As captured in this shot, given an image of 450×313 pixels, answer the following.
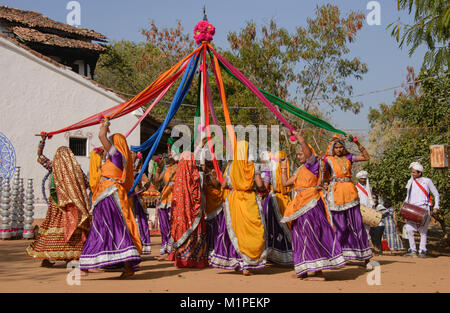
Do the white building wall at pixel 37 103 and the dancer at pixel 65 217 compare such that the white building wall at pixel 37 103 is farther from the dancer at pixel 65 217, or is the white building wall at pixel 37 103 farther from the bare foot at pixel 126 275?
the bare foot at pixel 126 275

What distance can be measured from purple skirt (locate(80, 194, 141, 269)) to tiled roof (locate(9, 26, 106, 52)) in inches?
612

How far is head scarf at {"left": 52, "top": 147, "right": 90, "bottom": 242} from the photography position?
7.54 m

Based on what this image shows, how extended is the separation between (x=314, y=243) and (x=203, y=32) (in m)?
4.27

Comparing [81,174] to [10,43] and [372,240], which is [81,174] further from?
[10,43]

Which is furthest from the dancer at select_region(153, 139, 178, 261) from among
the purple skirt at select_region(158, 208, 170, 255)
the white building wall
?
the white building wall

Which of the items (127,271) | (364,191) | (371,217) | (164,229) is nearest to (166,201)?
(164,229)

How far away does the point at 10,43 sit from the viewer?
55.0ft

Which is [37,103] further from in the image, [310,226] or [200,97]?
[310,226]

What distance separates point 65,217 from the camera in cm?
761

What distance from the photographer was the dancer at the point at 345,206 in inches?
314

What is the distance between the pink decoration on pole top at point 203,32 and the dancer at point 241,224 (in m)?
2.42

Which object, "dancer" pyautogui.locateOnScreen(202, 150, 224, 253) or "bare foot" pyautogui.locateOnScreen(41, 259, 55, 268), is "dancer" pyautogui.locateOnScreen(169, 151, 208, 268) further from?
"bare foot" pyautogui.locateOnScreen(41, 259, 55, 268)

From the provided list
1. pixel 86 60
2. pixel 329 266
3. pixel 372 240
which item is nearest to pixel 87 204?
pixel 329 266

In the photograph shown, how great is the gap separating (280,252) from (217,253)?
1090mm
